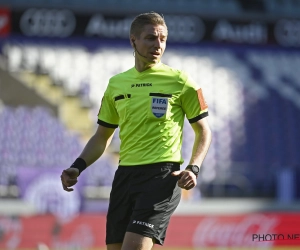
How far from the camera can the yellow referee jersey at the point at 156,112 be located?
458 centimetres

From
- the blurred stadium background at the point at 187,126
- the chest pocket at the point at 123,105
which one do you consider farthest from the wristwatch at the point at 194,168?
the blurred stadium background at the point at 187,126

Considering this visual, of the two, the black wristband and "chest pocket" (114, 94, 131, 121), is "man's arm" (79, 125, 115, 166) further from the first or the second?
Result: "chest pocket" (114, 94, 131, 121)

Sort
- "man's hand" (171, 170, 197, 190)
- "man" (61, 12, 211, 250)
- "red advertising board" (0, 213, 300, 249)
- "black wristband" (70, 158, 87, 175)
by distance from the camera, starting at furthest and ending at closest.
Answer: "red advertising board" (0, 213, 300, 249) → "black wristband" (70, 158, 87, 175) → "man" (61, 12, 211, 250) → "man's hand" (171, 170, 197, 190)

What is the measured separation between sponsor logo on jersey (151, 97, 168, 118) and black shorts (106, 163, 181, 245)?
0.98 feet

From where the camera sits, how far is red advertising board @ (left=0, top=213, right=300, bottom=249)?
40.3 feet

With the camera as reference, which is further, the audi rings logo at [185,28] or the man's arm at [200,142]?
the audi rings logo at [185,28]

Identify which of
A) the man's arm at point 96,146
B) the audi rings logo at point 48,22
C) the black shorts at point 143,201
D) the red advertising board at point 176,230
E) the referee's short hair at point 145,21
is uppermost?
the audi rings logo at point 48,22

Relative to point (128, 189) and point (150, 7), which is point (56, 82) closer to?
point (150, 7)

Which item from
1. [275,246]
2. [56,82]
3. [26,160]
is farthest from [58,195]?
[275,246]

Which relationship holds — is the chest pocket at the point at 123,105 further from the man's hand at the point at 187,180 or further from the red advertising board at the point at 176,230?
the red advertising board at the point at 176,230

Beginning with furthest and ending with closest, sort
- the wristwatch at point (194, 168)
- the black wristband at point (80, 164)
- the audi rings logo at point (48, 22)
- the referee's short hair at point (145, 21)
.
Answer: the audi rings logo at point (48, 22), the black wristband at point (80, 164), the referee's short hair at point (145, 21), the wristwatch at point (194, 168)

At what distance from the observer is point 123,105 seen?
4.72m

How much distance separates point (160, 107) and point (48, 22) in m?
11.0

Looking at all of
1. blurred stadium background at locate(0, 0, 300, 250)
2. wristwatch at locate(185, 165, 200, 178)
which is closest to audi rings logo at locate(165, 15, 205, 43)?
blurred stadium background at locate(0, 0, 300, 250)
